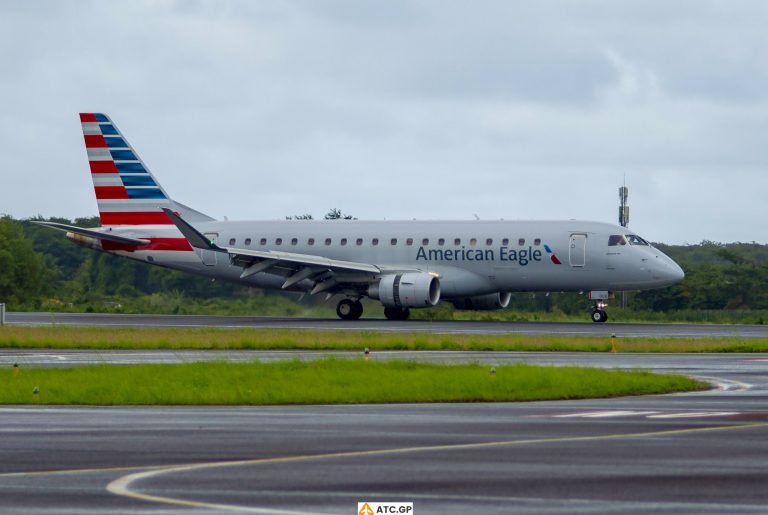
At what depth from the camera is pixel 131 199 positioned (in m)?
61.0

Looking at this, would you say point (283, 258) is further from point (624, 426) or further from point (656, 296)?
point (624, 426)

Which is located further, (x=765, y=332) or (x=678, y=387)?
(x=765, y=332)

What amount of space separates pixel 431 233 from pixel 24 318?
17.4 metres

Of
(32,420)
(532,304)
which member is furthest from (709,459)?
(532,304)

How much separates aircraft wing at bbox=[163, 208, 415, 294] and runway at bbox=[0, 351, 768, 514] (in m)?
33.0

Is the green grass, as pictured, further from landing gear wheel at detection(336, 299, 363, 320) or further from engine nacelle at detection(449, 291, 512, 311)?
engine nacelle at detection(449, 291, 512, 311)

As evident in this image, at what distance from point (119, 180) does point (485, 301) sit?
16842mm

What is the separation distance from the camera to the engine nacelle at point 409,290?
2122 inches

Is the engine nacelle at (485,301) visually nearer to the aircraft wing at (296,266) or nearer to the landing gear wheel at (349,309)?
the aircraft wing at (296,266)

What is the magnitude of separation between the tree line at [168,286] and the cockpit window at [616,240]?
19.9 m

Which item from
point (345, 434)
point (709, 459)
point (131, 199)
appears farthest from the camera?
point (131, 199)

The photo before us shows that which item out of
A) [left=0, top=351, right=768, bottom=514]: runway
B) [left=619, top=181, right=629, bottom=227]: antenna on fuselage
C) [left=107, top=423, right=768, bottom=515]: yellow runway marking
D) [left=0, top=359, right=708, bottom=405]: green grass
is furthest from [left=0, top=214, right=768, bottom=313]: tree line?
[left=107, top=423, right=768, bottom=515]: yellow runway marking

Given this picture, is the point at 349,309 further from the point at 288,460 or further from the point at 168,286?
the point at 288,460

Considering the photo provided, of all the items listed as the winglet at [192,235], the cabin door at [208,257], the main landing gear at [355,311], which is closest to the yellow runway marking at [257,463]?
the winglet at [192,235]
